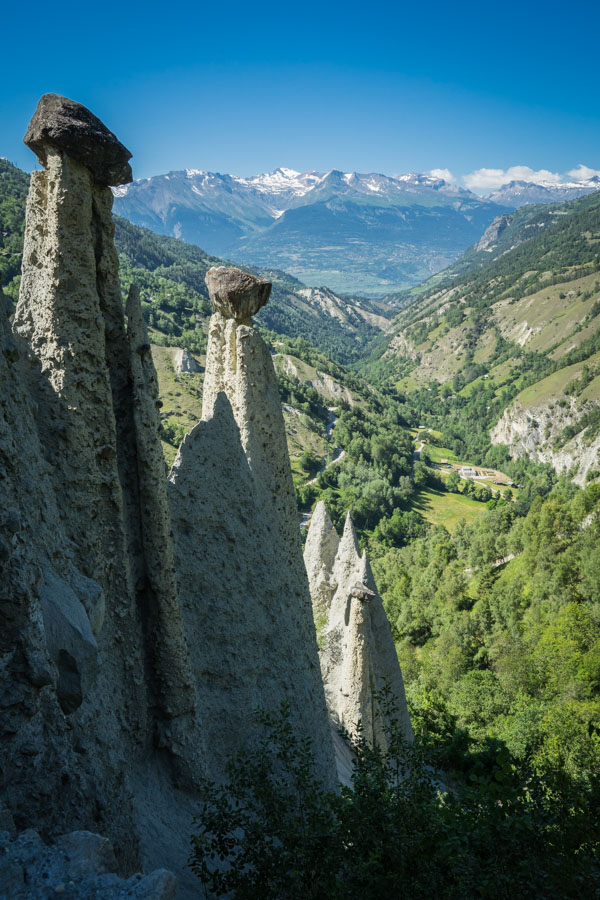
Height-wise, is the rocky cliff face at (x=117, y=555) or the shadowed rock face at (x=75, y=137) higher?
the shadowed rock face at (x=75, y=137)

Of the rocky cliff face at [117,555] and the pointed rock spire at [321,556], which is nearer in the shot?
the rocky cliff face at [117,555]

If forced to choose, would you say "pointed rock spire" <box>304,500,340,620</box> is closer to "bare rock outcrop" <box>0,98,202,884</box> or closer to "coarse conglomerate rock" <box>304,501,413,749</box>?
"coarse conglomerate rock" <box>304,501,413,749</box>

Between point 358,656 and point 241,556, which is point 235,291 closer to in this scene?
point 241,556

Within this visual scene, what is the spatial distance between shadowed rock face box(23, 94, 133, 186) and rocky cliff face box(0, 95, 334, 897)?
3cm

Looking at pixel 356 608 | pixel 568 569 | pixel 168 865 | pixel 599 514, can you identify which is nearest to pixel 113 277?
pixel 168 865

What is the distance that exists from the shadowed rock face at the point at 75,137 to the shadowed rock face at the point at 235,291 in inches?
157

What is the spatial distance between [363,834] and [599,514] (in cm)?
6119

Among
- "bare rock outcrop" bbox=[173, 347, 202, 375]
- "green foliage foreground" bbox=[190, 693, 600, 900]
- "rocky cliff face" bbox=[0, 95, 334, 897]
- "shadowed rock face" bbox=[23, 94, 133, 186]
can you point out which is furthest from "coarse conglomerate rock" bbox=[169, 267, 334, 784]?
"bare rock outcrop" bbox=[173, 347, 202, 375]

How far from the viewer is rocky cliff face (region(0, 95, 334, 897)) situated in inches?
253

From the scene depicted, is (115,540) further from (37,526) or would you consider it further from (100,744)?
(100,744)

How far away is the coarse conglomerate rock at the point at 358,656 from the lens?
18969 millimetres

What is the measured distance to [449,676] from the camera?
52.2 m

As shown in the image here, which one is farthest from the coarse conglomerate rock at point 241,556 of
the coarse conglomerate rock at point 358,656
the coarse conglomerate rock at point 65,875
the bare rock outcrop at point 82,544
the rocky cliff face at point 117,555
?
the coarse conglomerate rock at point 65,875

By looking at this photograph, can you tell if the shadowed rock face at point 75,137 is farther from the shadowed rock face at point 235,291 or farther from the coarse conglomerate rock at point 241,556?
the coarse conglomerate rock at point 241,556
